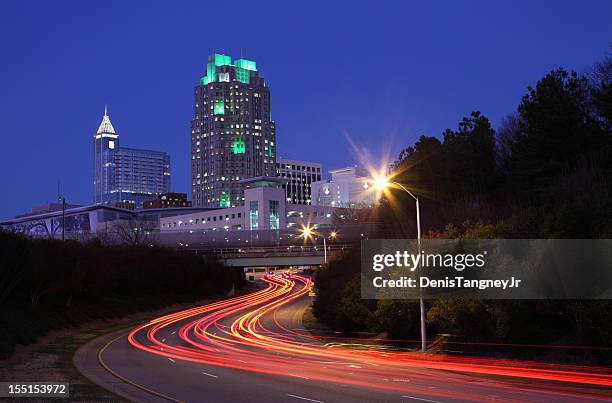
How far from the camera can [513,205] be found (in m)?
46.0

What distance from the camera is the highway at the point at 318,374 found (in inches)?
792

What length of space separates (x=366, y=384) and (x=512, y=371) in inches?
229

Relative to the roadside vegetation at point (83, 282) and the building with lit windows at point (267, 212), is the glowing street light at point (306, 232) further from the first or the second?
the building with lit windows at point (267, 212)

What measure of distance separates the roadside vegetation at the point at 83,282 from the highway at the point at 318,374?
1022 centimetres

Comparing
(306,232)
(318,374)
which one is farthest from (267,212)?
(318,374)

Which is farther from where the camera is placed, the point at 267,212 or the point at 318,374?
the point at 267,212

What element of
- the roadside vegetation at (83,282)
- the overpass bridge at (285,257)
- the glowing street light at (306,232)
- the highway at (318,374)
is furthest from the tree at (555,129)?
the glowing street light at (306,232)

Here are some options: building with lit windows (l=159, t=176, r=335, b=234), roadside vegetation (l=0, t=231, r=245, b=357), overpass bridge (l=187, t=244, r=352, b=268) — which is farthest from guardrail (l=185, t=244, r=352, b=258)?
→ building with lit windows (l=159, t=176, r=335, b=234)

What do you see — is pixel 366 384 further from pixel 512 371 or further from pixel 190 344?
pixel 190 344

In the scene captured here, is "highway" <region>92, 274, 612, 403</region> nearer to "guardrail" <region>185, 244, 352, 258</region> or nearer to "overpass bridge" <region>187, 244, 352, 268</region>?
"overpass bridge" <region>187, 244, 352, 268</region>

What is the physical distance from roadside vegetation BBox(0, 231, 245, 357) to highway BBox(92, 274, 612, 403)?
10217 mm

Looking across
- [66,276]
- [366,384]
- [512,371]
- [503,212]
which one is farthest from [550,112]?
[66,276]

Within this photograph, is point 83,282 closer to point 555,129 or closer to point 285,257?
point 285,257

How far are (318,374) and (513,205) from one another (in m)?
24.5
